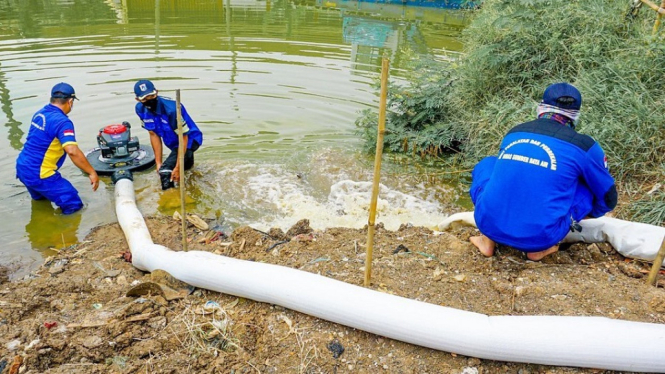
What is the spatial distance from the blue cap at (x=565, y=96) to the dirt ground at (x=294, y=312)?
1161 mm

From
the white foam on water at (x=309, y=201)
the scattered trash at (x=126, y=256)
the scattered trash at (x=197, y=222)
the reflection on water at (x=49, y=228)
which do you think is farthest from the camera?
the white foam on water at (x=309, y=201)

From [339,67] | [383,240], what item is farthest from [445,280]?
[339,67]

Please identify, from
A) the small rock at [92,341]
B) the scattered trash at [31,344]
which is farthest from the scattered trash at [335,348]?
the scattered trash at [31,344]

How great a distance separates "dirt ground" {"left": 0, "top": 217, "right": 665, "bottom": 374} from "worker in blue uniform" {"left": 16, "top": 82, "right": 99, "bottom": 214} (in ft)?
4.45

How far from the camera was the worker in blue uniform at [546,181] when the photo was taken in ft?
10.00

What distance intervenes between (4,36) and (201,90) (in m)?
6.82

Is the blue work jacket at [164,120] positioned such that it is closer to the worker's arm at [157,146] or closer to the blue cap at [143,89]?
the worker's arm at [157,146]

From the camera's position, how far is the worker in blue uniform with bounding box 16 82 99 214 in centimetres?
477

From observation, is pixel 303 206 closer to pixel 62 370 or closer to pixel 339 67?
pixel 62 370

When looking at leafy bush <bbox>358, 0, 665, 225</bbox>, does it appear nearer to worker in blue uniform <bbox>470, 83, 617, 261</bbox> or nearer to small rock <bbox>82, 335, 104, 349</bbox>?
worker in blue uniform <bbox>470, 83, 617, 261</bbox>

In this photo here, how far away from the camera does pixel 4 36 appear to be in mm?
11711

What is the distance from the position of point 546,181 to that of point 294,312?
74.2 inches

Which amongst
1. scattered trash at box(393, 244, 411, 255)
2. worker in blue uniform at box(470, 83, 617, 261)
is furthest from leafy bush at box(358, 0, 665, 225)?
scattered trash at box(393, 244, 411, 255)

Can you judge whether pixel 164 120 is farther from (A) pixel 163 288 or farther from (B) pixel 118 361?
(B) pixel 118 361
